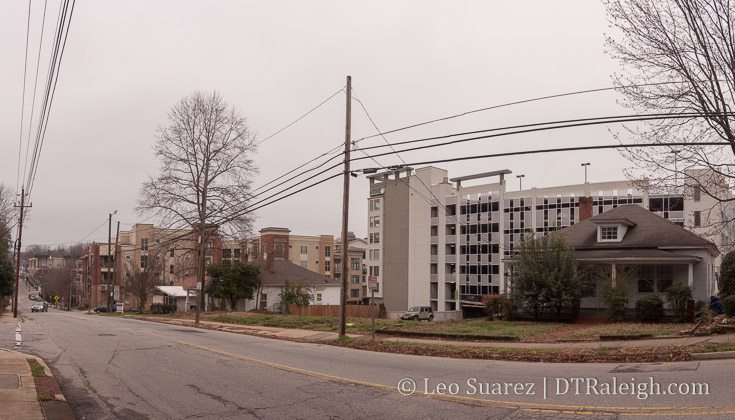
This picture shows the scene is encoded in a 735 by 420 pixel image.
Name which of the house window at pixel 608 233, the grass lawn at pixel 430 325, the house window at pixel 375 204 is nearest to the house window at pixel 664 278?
the house window at pixel 608 233

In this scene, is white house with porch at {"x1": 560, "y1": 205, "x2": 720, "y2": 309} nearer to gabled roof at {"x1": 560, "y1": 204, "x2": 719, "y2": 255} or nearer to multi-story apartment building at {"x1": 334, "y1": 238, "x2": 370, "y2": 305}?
gabled roof at {"x1": 560, "y1": 204, "x2": 719, "y2": 255}

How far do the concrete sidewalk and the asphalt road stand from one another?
12.8 inches

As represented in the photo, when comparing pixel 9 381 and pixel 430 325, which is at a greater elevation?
pixel 9 381

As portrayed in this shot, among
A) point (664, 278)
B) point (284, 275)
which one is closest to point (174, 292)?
point (284, 275)

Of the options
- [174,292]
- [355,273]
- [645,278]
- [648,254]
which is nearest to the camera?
[648,254]

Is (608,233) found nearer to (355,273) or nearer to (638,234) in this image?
(638,234)

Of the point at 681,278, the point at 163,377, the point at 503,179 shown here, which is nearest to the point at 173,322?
the point at 163,377

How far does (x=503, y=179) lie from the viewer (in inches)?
2960

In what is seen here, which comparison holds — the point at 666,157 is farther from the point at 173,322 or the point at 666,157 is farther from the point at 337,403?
the point at 173,322

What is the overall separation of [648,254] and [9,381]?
2631cm

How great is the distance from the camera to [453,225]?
77.6 m

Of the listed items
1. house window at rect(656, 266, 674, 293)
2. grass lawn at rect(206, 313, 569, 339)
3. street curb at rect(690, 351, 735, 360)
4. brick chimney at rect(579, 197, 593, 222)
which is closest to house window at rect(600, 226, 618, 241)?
house window at rect(656, 266, 674, 293)

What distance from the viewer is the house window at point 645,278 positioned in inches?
1107

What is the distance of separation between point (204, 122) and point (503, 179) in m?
46.3
